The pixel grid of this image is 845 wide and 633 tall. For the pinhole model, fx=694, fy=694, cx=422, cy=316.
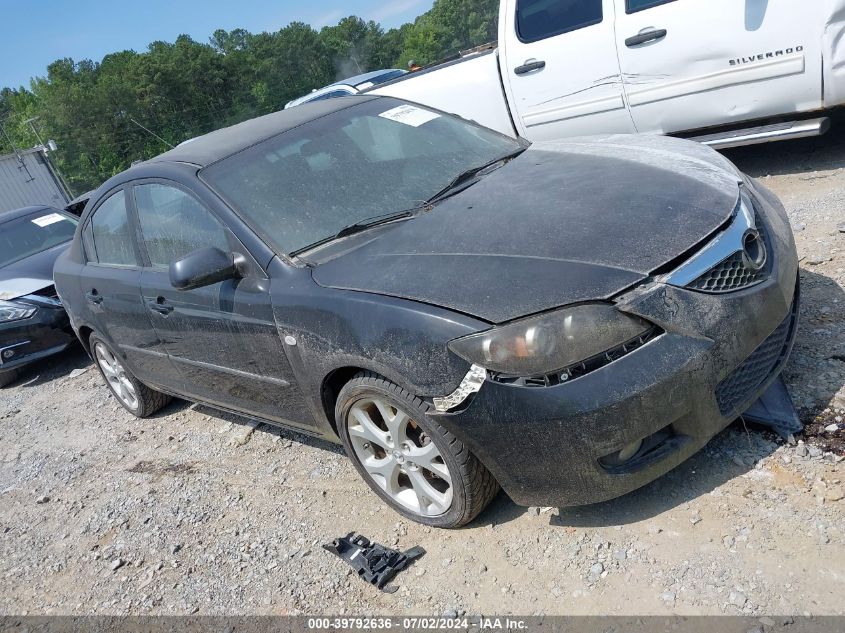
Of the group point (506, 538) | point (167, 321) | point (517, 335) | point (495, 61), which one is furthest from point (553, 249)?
point (495, 61)

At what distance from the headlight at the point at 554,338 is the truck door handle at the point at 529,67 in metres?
4.43

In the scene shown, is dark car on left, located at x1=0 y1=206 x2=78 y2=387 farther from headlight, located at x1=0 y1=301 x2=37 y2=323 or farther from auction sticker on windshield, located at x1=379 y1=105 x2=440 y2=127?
auction sticker on windshield, located at x1=379 y1=105 x2=440 y2=127

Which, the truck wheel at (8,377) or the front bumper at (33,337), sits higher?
the front bumper at (33,337)

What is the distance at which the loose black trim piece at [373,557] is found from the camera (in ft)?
8.93

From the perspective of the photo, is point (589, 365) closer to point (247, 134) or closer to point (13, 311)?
point (247, 134)

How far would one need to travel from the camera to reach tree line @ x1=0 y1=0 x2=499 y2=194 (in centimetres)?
4209

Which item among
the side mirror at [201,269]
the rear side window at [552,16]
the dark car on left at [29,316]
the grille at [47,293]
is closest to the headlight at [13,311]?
the dark car on left at [29,316]

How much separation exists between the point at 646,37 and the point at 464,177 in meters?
3.00

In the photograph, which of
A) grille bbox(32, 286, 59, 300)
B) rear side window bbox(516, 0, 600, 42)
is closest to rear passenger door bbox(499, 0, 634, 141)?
rear side window bbox(516, 0, 600, 42)

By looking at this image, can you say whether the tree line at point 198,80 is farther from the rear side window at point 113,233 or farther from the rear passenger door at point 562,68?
the rear side window at point 113,233

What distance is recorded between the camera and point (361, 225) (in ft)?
10.3

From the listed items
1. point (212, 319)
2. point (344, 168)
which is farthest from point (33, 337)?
point (344, 168)

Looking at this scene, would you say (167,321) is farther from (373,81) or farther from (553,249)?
(373,81)

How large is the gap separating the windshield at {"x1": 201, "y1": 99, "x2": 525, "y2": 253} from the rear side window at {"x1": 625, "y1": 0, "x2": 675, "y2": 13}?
8.03 feet
